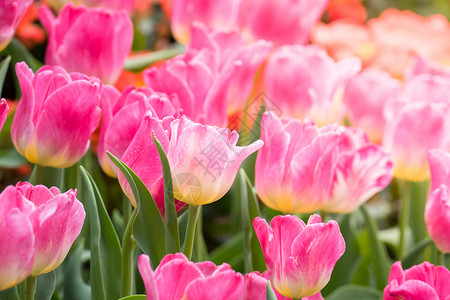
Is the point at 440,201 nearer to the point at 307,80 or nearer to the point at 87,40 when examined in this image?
the point at 307,80

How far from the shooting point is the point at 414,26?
1.29m

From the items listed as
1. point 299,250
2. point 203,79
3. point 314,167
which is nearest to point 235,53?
point 203,79

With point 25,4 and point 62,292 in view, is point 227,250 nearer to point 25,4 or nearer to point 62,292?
point 62,292

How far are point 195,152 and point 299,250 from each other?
0.09 meters

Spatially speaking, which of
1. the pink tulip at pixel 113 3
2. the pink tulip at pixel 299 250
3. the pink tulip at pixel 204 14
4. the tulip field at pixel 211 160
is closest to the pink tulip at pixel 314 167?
the tulip field at pixel 211 160

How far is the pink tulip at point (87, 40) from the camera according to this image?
67cm

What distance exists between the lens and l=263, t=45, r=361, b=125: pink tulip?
2.49 feet

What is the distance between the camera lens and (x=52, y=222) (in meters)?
0.41

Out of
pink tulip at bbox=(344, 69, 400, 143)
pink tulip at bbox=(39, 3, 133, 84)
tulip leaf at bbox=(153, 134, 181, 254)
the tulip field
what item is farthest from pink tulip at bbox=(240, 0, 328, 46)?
tulip leaf at bbox=(153, 134, 181, 254)

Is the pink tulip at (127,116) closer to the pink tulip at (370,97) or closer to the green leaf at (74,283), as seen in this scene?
the green leaf at (74,283)

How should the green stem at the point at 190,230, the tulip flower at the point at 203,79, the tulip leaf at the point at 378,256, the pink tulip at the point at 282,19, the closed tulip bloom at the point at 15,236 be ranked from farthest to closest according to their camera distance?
1. the pink tulip at the point at 282,19
2. the tulip leaf at the point at 378,256
3. the tulip flower at the point at 203,79
4. the green stem at the point at 190,230
5. the closed tulip bloom at the point at 15,236

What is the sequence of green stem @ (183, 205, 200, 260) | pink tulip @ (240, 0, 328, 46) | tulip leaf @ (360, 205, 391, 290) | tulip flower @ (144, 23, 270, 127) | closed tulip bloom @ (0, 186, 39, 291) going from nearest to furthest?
closed tulip bloom @ (0, 186, 39, 291) → green stem @ (183, 205, 200, 260) → tulip flower @ (144, 23, 270, 127) → tulip leaf @ (360, 205, 391, 290) → pink tulip @ (240, 0, 328, 46)

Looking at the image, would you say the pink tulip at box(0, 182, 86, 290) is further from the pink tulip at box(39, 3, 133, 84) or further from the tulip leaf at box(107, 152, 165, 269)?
the pink tulip at box(39, 3, 133, 84)

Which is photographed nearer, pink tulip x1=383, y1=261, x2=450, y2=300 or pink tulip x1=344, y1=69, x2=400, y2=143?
pink tulip x1=383, y1=261, x2=450, y2=300
